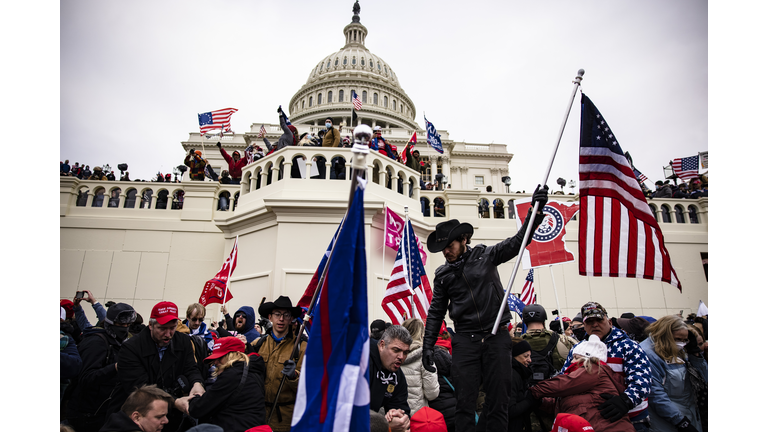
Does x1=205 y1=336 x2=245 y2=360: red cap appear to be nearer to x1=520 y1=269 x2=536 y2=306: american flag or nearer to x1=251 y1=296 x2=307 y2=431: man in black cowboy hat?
x1=251 y1=296 x2=307 y2=431: man in black cowboy hat

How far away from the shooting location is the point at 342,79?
6819 cm

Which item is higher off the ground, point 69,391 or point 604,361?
point 604,361

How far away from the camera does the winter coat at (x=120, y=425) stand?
9.71 ft

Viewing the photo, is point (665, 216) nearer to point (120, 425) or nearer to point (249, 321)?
point (249, 321)

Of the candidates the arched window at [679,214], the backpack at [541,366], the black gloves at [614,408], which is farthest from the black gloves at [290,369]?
the arched window at [679,214]

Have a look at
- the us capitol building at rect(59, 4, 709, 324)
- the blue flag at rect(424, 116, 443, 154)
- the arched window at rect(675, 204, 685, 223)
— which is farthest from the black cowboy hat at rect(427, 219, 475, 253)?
the arched window at rect(675, 204, 685, 223)

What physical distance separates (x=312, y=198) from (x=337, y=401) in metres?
8.56

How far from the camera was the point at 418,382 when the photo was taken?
4.38m

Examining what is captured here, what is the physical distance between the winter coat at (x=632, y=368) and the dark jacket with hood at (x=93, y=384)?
14.0ft

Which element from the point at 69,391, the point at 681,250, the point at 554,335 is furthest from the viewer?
the point at 681,250

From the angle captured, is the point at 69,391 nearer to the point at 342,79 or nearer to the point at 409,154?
the point at 409,154

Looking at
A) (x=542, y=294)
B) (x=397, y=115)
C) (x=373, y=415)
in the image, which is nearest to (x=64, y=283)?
(x=373, y=415)

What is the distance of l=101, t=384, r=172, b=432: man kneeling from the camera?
303 centimetres

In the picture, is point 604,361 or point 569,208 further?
point 569,208
